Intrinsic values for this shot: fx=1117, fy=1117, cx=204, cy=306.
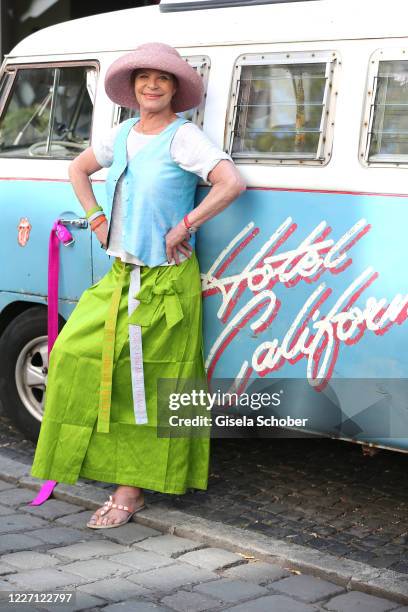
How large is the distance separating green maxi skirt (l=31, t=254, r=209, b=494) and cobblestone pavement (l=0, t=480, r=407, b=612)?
266 mm

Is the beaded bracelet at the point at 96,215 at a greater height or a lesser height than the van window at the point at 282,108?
lesser

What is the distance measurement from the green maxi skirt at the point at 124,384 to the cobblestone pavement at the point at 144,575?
0.27 m

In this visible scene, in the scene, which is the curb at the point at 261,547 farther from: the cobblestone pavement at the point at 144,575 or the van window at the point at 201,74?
the van window at the point at 201,74

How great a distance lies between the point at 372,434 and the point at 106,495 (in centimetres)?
139

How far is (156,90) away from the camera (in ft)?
16.1

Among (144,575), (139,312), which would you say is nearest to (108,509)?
(144,575)

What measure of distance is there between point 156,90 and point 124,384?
132cm

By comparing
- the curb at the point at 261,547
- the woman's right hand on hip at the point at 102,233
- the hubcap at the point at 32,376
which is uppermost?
the woman's right hand on hip at the point at 102,233

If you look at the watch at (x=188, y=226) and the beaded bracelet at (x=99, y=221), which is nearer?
the watch at (x=188, y=226)

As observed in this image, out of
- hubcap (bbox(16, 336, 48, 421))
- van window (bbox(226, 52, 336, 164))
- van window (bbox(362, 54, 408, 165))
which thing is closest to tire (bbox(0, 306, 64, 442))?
hubcap (bbox(16, 336, 48, 421))

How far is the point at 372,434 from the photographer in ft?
15.6

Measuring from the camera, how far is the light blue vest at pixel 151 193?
16.0 feet

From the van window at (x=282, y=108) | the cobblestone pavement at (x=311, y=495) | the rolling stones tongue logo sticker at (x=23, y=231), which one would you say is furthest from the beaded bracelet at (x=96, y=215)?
the cobblestone pavement at (x=311, y=495)

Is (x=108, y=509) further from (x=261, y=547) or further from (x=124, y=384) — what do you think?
(x=261, y=547)
